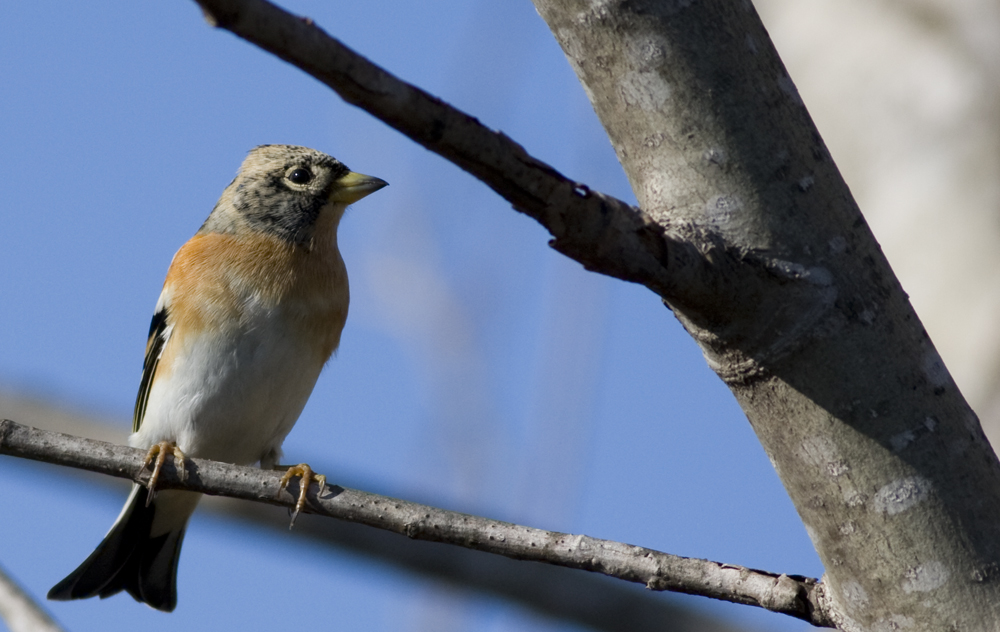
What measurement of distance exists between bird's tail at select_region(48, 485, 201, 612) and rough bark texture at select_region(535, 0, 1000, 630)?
137 inches

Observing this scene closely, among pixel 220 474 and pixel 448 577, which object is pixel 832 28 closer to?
pixel 448 577

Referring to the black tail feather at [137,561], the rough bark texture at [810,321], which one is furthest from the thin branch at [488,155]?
the black tail feather at [137,561]

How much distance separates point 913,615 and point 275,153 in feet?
13.8

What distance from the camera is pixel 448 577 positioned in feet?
13.7

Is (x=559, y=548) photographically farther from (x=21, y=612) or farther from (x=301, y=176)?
(x=301, y=176)

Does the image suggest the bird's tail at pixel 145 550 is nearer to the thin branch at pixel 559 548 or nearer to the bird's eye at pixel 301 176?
the bird's eye at pixel 301 176

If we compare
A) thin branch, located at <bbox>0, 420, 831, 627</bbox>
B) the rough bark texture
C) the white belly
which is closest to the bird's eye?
the white belly

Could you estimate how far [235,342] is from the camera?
4348mm

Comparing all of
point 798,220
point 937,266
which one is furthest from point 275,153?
point 798,220

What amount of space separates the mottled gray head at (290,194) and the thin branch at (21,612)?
2.50 m

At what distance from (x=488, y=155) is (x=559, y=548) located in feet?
3.43

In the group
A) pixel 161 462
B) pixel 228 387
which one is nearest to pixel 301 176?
pixel 228 387

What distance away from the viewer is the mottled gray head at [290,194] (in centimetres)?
501

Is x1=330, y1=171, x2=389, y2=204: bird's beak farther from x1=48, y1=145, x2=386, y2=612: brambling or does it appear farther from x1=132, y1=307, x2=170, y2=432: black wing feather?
x1=132, y1=307, x2=170, y2=432: black wing feather
